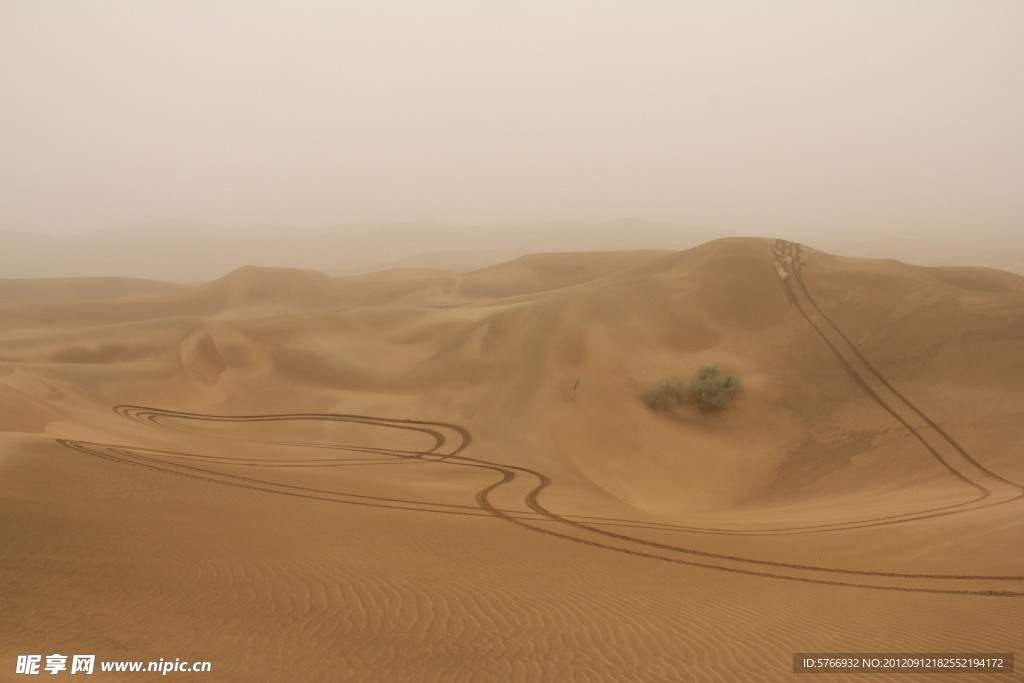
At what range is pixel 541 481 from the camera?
14.4 m

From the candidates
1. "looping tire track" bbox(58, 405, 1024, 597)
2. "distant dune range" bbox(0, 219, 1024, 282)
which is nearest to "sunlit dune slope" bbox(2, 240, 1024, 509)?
"looping tire track" bbox(58, 405, 1024, 597)

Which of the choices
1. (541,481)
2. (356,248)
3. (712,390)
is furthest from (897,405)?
(356,248)

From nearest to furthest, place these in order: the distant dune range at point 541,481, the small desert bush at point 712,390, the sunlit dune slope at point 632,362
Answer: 1. the distant dune range at point 541,481
2. the sunlit dune slope at point 632,362
3. the small desert bush at point 712,390

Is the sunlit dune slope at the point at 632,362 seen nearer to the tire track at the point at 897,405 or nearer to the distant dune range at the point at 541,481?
the distant dune range at the point at 541,481

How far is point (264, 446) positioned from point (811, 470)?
544 inches

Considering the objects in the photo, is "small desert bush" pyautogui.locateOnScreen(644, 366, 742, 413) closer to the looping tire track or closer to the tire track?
the tire track

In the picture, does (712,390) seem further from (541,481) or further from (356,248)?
(356,248)

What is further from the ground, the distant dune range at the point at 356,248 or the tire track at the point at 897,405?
the distant dune range at the point at 356,248

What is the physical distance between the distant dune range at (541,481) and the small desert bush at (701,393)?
512 mm

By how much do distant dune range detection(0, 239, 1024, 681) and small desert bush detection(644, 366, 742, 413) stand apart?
1.68ft

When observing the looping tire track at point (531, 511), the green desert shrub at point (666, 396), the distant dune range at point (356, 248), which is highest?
the distant dune range at point (356, 248)

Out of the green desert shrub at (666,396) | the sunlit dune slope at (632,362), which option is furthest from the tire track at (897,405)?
the green desert shrub at (666,396)

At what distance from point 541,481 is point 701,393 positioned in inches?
318

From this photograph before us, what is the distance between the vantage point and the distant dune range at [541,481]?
5875mm
